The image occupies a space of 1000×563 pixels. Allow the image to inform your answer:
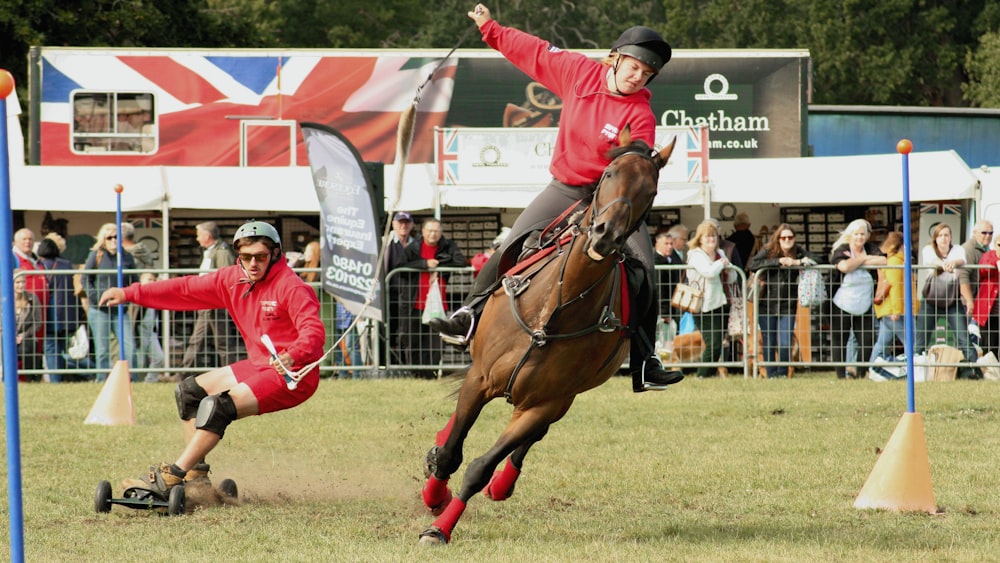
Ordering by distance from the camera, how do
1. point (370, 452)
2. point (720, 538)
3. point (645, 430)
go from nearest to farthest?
point (720, 538) < point (370, 452) < point (645, 430)

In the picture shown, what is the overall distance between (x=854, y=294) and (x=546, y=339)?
367 inches

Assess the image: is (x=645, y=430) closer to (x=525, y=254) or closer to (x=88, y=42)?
(x=525, y=254)

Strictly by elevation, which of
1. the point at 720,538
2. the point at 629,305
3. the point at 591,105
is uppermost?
the point at 591,105

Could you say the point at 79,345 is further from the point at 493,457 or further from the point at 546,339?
the point at 546,339

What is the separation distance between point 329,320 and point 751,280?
17.0ft

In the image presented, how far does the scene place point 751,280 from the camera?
1603 centimetres

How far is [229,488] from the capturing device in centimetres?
866

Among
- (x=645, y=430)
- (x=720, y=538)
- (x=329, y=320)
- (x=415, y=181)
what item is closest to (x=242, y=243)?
(x=720, y=538)

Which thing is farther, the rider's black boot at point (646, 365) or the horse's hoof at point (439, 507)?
the rider's black boot at point (646, 365)

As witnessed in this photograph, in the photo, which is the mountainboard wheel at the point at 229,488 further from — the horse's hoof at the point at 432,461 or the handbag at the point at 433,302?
the handbag at the point at 433,302

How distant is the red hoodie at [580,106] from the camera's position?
7754mm

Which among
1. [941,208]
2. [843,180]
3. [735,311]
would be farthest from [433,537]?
[941,208]

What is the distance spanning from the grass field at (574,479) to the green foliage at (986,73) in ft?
84.3

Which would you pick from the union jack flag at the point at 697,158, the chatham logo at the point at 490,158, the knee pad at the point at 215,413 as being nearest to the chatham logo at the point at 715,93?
the union jack flag at the point at 697,158
